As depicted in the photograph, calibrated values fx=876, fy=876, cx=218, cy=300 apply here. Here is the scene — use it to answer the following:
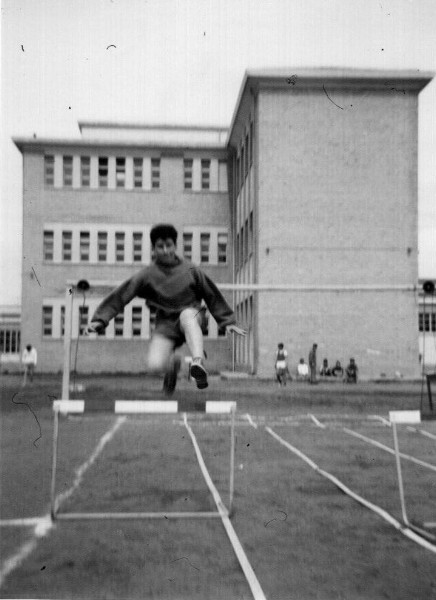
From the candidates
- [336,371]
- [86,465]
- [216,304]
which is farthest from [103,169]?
[86,465]

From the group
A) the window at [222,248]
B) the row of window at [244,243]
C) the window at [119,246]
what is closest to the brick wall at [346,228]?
the row of window at [244,243]

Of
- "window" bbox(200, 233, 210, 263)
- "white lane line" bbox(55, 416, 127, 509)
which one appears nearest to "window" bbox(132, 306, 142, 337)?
"window" bbox(200, 233, 210, 263)

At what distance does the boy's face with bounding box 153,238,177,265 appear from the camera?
203 inches

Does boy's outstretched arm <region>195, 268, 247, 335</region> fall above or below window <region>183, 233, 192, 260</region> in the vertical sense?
below

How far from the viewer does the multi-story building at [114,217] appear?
17.7ft

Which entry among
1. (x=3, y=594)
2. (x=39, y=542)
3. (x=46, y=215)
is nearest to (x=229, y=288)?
(x=46, y=215)

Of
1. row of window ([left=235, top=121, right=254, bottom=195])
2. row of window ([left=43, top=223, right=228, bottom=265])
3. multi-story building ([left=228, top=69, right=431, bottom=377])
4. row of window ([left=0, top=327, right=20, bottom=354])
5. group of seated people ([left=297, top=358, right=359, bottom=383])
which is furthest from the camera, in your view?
group of seated people ([left=297, top=358, right=359, bottom=383])

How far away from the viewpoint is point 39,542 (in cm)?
792

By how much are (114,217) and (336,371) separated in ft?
7.94

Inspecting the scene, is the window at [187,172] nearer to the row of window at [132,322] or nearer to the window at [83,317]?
the row of window at [132,322]

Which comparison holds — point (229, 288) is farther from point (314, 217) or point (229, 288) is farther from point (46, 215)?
point (314, 217)

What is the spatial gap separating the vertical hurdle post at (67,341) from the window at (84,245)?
0.28 meters

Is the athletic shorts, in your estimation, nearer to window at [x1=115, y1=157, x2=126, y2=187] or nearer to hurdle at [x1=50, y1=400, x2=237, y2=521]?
hurdle at [x1=50, y1=400, x2=237, y2=521]

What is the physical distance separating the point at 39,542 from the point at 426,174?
466 centimetres
